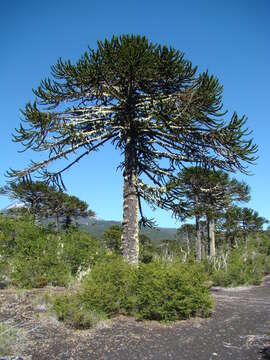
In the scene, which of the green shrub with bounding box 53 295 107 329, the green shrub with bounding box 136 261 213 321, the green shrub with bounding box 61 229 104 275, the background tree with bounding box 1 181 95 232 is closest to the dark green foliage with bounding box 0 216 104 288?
the green shrub with bounding box 61 229 104 275

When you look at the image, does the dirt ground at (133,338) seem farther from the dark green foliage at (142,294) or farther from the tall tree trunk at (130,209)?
the tall tree trunk at (130,209)

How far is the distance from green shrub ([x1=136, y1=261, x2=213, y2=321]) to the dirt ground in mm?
232

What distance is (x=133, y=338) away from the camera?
4469 millimetres

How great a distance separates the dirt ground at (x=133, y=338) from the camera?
3.79 metres

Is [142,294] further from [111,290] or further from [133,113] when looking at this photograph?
[133,113]

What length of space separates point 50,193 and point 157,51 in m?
16.4

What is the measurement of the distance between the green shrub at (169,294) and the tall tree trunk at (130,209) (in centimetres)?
234

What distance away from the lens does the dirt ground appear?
3789 mm

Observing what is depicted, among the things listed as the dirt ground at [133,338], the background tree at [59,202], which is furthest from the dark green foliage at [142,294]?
the background tree at [59,202]

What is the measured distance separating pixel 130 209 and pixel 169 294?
11.6 ft

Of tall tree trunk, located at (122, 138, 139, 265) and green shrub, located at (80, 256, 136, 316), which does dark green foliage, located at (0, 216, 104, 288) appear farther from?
green shrub, located at (80, 256, 136, 316)

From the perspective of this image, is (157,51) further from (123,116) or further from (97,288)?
(97,288)

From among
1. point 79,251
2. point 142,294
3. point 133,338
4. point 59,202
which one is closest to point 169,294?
point 142,294

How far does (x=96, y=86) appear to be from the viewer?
8172mm
